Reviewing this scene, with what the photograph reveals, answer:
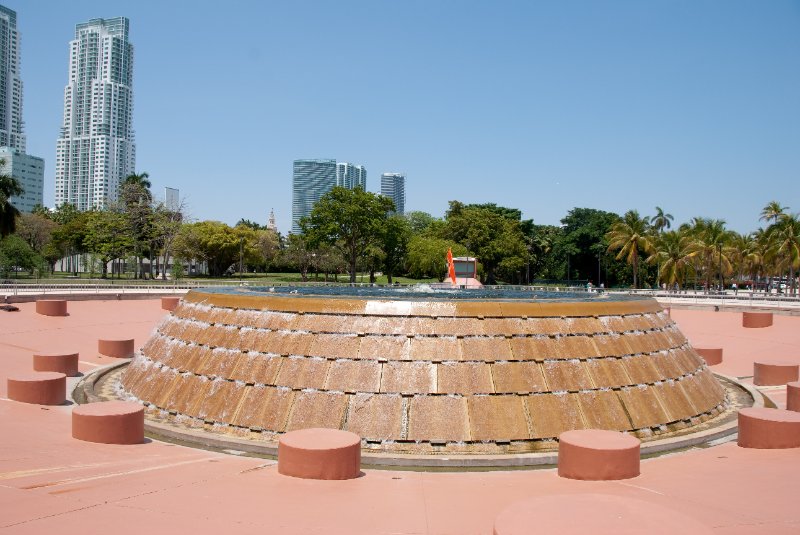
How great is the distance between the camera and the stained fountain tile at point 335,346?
43.0 ft

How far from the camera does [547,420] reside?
12.3m

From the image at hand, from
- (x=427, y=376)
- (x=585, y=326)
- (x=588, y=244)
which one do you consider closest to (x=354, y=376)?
(x=427, y=376)

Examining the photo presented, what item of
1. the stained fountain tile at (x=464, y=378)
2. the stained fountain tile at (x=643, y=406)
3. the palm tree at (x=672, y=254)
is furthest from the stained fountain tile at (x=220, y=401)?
the palm tree at (x=672, y=254)

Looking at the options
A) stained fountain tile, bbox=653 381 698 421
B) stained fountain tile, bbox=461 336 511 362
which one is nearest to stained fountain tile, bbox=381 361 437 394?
stained fountain tile, bbox=461 336 511 362

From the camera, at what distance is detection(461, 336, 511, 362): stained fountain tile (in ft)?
42.2

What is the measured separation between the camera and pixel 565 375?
515 inches

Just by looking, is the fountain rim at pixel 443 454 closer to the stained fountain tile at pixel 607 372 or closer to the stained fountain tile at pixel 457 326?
the stained fountain tile at pixel 607 372

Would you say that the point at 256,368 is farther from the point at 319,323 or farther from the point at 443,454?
the point at 443,454

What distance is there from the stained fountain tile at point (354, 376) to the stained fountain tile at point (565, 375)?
3.51 meters

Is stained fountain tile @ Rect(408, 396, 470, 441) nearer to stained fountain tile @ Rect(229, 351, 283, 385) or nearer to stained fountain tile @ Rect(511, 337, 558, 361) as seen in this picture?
stained fountain tile @ Rect(511, 337, 558, 361)

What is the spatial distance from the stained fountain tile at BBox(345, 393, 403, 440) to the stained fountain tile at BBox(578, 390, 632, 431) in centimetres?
378

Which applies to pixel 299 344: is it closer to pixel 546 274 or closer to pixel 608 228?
pixel 608 228

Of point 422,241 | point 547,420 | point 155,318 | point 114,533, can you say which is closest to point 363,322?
point 547,420

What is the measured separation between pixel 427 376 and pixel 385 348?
109cm
